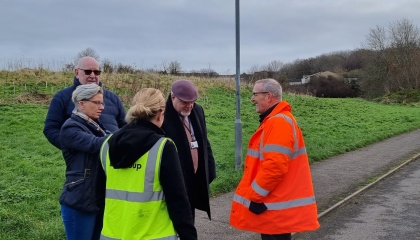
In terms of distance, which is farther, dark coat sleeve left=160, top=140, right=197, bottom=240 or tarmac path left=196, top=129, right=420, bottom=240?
tarmac path left=196, top=129, right=420, bottom=240

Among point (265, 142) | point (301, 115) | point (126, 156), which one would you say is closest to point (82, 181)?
point (126, 156)

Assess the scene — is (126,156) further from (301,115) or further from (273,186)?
(301,115)

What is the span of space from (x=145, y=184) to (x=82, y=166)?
1.09 m

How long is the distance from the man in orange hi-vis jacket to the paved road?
2361 millimetres

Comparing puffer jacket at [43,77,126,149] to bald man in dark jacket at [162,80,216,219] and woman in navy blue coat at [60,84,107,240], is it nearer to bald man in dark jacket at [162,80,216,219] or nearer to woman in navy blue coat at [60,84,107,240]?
woman in navy blue coat at [60,84,107,240]

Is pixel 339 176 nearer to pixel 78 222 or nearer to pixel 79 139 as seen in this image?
pixel 78 222

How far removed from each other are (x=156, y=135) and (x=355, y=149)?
43.9 ft

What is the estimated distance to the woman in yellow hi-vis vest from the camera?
2789mm

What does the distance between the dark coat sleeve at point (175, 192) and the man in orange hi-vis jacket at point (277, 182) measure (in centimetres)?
117

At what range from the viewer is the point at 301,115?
2459 centimetres

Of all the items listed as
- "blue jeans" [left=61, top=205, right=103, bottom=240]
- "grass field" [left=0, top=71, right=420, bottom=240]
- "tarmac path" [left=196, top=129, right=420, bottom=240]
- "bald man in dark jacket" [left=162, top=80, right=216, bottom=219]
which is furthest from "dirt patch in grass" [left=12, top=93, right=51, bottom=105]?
"blue jeans" [left=61, top=205, right=103, bottom=240]

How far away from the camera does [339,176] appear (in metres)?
10.5

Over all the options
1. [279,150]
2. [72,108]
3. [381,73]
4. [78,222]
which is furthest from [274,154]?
[381,73]

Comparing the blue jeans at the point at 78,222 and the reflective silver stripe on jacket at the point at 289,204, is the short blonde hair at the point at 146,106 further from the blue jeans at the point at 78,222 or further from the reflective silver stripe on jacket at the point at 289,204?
the reflective silver stripe on jacket at the point at 289,204
